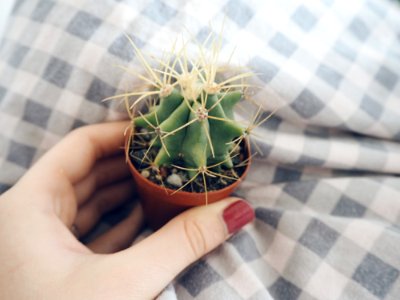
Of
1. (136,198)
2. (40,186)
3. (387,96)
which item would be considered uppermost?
(387,96)

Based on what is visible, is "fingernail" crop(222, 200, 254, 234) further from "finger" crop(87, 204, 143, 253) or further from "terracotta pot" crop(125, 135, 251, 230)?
"finger" crop(87, 204, 143, 253)

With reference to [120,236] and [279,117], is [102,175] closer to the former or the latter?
[120,236]

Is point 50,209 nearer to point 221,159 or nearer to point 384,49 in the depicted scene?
point 221,159

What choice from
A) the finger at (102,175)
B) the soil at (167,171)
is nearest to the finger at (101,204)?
the finger at (102,175)

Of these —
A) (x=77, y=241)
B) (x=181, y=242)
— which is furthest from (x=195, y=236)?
(x=77, y=241)

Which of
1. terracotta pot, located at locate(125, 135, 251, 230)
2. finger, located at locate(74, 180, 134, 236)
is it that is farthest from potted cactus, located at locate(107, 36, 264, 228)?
finger, located at locate(74, 180, 134, 236)

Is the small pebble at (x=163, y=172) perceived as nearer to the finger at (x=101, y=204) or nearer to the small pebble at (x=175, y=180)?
the small pebble at (x=175, y=180)

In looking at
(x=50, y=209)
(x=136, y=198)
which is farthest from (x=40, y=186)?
(x=136, y=198)
